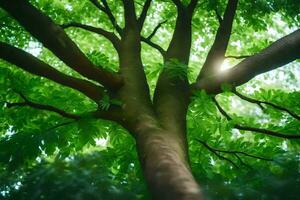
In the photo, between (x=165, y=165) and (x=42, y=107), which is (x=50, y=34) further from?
(x=165, y=165)

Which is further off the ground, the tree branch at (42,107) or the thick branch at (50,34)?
the thick branch at (50,34)

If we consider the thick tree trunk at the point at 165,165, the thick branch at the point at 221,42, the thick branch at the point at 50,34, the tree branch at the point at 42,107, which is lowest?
the thick tree trunk at the point at 165,165

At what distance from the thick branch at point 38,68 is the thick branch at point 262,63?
A: 154 cm

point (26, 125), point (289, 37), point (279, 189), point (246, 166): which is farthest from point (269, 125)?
point (26, 125)

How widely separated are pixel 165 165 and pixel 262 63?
2376 mm

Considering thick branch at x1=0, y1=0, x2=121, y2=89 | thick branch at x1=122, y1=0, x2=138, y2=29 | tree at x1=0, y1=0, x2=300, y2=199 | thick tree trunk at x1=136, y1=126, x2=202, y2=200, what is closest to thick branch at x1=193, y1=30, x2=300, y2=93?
tree at x1=0, y1=0, x2=300, y2=199

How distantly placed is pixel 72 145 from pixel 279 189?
312 cm

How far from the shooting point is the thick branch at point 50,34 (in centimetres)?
387

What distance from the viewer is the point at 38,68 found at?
443 cm

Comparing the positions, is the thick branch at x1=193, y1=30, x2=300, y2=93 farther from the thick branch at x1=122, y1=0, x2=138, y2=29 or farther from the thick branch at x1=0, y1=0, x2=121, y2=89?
the thick branch at x1=122, y1=0, x2=138, y2=29

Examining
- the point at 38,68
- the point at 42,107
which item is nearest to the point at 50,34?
the point at 38,68

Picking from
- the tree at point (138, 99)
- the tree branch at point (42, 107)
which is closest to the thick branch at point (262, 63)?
the tree at point (138, 99)

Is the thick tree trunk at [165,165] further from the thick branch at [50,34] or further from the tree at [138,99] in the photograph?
the thick branch at [50,34]

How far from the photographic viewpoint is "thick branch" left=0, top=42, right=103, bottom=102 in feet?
14.0
